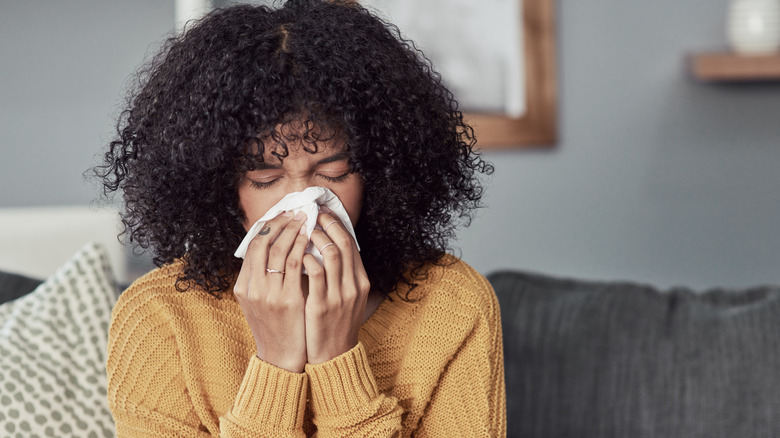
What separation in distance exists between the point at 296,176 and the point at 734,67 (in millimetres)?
1716

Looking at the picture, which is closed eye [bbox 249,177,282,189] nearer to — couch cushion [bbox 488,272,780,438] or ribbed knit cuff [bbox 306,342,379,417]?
ribbed knit cuff [bbox 306,342,379,417]

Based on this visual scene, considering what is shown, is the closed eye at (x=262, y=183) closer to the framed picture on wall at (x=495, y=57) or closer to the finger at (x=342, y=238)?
the finger at (x=342, y=238)

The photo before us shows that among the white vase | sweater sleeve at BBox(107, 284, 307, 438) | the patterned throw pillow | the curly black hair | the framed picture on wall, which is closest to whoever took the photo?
the curly black hair

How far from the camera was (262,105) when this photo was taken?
3.00 feet

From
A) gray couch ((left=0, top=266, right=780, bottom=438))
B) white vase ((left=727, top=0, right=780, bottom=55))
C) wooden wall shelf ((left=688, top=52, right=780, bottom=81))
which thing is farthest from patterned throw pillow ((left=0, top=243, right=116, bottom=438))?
white vase ((left=727, top=0, right=780, bottom=55))

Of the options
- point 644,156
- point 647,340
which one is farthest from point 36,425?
point 644,156

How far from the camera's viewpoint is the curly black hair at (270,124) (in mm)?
926

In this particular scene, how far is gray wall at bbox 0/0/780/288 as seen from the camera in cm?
237

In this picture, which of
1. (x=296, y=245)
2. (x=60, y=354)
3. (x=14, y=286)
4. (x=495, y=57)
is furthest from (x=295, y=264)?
(x=495, y=57)

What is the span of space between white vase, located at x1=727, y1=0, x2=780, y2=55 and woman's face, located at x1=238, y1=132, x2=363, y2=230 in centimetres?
168

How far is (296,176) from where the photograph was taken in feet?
3.08

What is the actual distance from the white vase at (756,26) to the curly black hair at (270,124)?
1.45 m

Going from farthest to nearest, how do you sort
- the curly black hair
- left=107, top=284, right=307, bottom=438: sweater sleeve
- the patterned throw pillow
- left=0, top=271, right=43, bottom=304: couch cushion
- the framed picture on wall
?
1. the framed picture on wall
2. left=0, top=271, right=43, bottom=304: couch cushion
3. the patterned throw pillow
4. left=107, top=284, right=307, bottom=438: sweater sleeve
5. the curly black hair

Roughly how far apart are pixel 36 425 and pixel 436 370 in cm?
61
